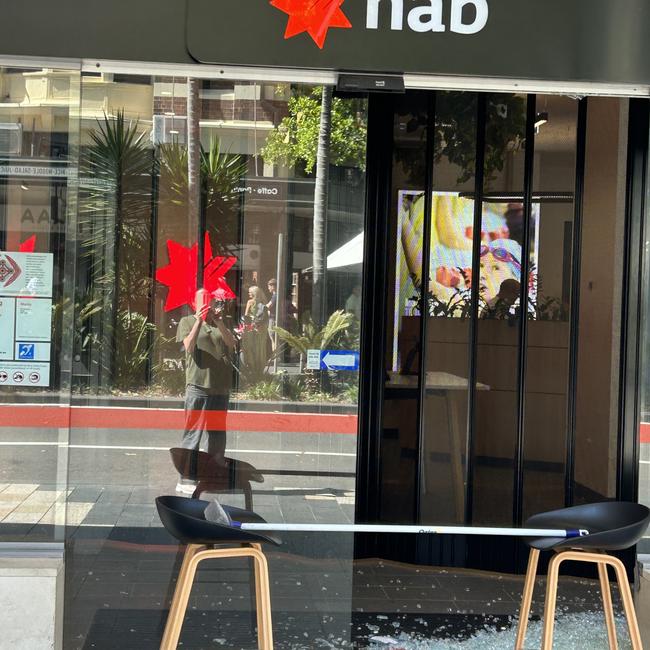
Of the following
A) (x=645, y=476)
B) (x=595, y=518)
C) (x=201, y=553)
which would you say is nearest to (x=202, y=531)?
(x=201, y=553)

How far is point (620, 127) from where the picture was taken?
20.0 feet

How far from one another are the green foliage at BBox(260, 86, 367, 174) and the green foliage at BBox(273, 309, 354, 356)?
86cm

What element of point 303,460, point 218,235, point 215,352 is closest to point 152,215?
point 218,235

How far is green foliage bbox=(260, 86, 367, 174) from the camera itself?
206 inches

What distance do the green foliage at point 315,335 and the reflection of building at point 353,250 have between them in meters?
0.01

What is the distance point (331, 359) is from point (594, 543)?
6.86 ft

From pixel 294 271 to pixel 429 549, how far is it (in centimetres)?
219

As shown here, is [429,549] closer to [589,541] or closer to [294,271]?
[294,271]

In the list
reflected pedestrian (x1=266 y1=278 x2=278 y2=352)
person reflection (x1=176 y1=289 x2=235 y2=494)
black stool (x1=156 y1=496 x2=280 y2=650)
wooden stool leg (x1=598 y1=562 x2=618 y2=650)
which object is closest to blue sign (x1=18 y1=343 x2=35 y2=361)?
black stool (x1=156 y1=496 x2=280 y2=650)

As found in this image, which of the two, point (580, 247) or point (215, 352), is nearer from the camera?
point (215, 352)

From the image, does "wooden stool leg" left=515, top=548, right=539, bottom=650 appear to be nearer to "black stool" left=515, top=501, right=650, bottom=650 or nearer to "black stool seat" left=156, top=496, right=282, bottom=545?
"black stool" left=515, top=501, right=650, bottom=650

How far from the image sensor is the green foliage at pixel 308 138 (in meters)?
5.23

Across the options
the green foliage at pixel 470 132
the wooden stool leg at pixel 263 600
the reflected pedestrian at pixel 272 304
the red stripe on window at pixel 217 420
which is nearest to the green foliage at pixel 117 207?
the red stripe on window at pixel 217 420

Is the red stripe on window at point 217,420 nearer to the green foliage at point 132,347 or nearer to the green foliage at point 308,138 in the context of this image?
the green foliage at point 132,347
